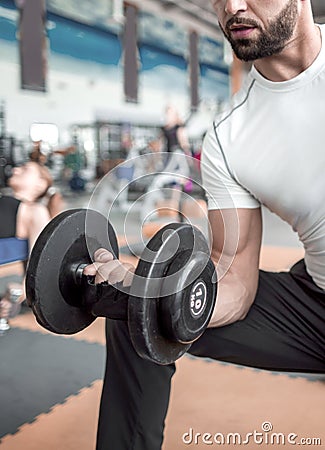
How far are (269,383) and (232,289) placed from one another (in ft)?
2.25

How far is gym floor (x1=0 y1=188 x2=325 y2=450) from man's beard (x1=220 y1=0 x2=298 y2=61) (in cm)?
39

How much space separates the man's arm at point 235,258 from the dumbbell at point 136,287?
18cm

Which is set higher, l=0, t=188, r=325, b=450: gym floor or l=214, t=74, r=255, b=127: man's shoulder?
l=214, t=74, r=255, b=127: man's shoulder

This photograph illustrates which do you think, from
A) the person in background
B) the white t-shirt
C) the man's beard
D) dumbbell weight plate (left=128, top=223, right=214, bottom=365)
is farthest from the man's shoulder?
the person in background

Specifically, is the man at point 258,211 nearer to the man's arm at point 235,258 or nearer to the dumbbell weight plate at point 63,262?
the man's arm at point 235,258

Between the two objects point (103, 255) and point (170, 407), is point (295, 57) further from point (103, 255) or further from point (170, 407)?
point (170, 407)

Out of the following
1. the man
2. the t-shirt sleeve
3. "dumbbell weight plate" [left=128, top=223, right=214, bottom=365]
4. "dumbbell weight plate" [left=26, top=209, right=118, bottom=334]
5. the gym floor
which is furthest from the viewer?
the gym floor

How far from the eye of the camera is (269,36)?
3.21 feet

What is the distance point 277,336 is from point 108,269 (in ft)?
1.36

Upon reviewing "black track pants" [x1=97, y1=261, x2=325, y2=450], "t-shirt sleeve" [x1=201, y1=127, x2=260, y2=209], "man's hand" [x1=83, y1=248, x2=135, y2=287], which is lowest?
"black track pants" [x1=97, y1=261, x2=325, y2=450]

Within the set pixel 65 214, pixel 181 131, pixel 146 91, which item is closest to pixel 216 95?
pixel 146 91

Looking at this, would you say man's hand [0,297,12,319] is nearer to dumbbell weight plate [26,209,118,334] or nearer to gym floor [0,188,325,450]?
gym floor [0,188,325,450]

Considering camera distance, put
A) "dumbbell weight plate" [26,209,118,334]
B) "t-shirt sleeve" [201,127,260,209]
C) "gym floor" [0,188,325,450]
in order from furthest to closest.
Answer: "gym floor" [0,188,325,450] → "t-shirt sleeve" [201,127,260,209] → "dumbbell weight plate" [26,209,118,334]

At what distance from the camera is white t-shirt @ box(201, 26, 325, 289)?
1.04m
